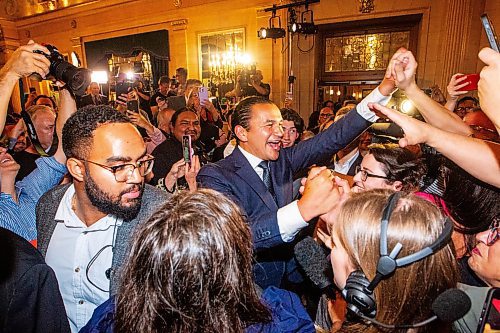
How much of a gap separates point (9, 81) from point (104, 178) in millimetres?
646

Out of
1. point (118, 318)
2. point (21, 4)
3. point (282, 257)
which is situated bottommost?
point (282, 257)

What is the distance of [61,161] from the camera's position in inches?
79.7

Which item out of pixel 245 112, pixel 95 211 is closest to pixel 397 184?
pixel 245 112

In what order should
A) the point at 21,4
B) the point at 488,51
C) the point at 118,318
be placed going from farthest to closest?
the point at 21,4 < the point at 488,51 < the point at 118,318

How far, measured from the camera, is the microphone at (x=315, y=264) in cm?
172

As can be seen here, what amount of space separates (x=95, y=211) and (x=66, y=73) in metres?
0.77

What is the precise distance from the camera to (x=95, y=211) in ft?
5.36

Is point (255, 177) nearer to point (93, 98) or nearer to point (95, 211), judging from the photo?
point (95, 211)

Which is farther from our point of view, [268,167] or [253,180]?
[268,167]

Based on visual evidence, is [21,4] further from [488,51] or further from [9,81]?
[488,51]

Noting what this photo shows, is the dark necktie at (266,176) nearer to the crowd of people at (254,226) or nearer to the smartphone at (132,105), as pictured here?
the crowd of people at (254,226)

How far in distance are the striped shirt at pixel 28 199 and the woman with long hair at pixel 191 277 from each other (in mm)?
1306

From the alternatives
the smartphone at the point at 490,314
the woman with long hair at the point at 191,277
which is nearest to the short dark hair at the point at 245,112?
the woman with long hair at the point at 191,277

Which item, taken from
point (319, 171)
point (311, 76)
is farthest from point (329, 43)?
point (319, 171)
